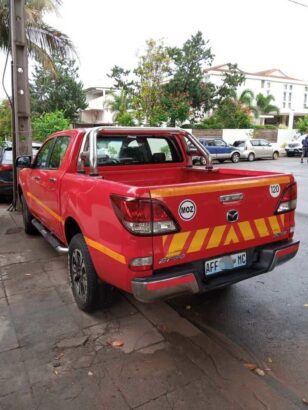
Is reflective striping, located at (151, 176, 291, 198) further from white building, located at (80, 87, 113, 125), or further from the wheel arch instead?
white building, located at (80, 87, 113, 125)

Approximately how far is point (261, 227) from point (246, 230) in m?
0.19

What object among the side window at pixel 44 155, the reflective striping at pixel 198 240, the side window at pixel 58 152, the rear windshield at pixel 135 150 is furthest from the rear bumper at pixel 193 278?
the side window at pixel 44 155

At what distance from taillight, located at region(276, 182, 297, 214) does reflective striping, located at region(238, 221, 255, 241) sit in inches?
14.4

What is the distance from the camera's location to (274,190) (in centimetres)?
333

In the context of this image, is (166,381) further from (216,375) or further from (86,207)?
(86,207)

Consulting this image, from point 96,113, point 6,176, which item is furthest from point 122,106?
point 6,176

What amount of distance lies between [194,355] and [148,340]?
442 millimetres

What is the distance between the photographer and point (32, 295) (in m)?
4.17

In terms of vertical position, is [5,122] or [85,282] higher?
[5,122]

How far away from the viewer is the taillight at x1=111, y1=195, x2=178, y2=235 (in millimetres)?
2670

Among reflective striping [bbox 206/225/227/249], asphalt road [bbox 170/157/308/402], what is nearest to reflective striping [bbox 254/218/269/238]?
reflective striping [bbox 206/225/227/249]

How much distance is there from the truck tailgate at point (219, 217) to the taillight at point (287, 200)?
0.16ft

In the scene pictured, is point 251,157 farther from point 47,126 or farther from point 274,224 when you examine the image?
point 274,224

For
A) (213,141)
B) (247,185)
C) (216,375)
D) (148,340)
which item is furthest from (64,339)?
(213,141)
